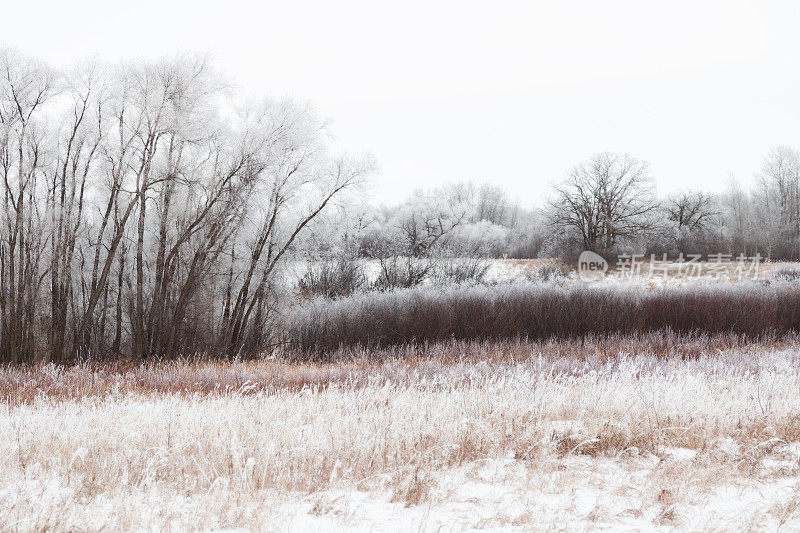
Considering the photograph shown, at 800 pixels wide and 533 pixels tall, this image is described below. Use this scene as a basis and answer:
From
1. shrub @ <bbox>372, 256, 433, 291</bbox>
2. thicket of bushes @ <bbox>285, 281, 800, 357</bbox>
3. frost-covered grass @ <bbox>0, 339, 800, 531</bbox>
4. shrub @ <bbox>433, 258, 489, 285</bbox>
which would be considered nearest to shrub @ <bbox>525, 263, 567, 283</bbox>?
shrub @ <bbox>433, 258, 489, 285</bbox>

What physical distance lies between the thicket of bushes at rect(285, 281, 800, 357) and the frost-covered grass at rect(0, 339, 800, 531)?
319 inches

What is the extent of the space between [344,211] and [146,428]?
11.2m

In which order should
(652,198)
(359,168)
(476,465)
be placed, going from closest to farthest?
1. (476,465)
2. (359,168)
3. (652,198)

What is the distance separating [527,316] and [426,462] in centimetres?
1132

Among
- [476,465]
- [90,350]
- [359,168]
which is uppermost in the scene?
[359,168]

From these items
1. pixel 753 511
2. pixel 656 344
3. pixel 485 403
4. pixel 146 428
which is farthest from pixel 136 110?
pixel 753 511

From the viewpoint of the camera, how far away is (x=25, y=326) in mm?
11984

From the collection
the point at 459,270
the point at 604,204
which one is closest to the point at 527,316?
the point at 459,270

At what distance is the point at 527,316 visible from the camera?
14.1 metres

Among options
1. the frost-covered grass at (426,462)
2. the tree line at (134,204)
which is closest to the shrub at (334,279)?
the tree line at (134,204)

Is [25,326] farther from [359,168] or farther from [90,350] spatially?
[359,168]

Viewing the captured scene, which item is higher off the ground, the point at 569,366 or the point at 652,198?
the point at 652,198

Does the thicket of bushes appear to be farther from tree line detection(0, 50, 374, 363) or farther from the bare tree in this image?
the bare tree

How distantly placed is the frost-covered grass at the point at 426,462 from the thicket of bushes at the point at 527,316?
319 inches
